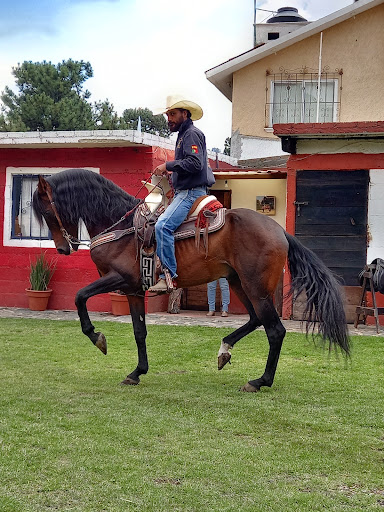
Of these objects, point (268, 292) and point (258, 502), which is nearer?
point (258, 502)

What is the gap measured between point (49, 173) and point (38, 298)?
246 cm

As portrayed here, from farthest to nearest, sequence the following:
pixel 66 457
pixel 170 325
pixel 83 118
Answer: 1. pixel 83 118
2. pixel 170 325
3. pixel 66 457

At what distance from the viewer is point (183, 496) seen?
3539mm

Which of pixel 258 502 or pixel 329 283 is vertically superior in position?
pixel 329 283

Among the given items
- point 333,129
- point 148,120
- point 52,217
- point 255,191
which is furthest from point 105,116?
point 52,217

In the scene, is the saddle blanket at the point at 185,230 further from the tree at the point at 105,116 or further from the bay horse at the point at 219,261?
the tree at the point at 105,116

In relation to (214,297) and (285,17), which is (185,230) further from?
(285,17)

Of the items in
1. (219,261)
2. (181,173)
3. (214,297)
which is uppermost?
(181,173)

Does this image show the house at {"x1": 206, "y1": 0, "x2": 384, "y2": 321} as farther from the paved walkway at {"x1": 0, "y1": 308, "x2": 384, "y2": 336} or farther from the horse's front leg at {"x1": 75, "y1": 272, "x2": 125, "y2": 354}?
the horse's front leg at {"x1": 75, "y1": 272, "x2": 125, "y2": 354}

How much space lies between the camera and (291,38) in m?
17.5

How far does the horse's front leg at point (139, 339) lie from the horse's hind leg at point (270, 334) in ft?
3.41

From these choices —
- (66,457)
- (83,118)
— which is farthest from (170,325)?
(83,118)

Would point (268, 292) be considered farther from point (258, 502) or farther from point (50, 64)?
point (50, 64)

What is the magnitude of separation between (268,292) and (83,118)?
32476 millimetres
